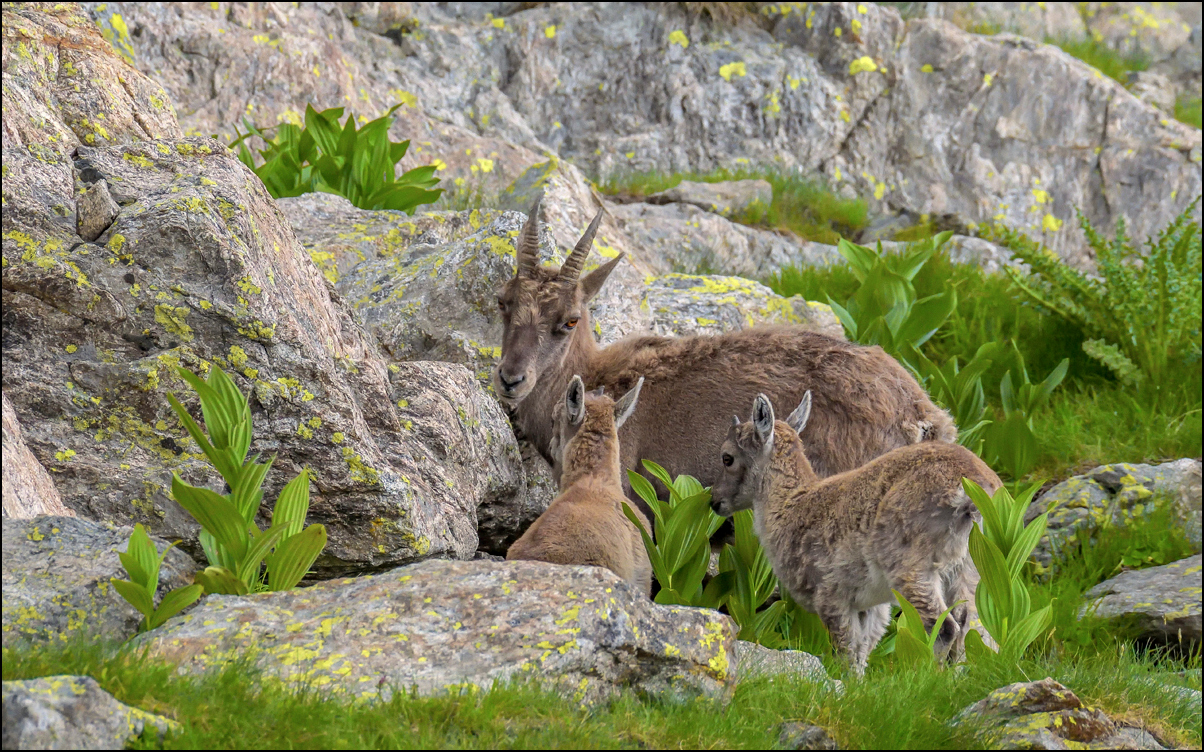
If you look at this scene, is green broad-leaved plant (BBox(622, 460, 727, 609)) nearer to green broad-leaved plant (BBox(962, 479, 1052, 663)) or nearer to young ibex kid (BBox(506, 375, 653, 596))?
young ibex kid (BBox(506, 375, 653, 596))

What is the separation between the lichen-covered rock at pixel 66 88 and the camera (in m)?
6.05

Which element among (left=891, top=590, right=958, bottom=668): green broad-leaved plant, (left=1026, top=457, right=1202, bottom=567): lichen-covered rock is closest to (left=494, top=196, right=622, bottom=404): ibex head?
(left=891, top=590, right=958, bottom=668): green broad-leaved plant

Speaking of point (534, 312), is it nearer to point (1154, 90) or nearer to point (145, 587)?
Result: point (145, 587)

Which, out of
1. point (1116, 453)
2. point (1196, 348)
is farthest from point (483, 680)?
point (1196, 348)

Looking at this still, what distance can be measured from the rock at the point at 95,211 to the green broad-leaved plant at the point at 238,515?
130cm

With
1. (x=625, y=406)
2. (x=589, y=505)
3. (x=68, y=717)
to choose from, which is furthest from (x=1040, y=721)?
(x=625, y=406)

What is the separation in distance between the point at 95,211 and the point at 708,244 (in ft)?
25.5

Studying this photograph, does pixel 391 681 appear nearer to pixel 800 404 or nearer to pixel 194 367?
pixel 194 367

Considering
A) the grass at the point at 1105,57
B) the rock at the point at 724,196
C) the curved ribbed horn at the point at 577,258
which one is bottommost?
the rock at the point at 724,196

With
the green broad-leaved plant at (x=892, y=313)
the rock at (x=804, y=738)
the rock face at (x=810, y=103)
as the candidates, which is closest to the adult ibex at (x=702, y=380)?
the green broad-leaved plant at (x=892, y=313)

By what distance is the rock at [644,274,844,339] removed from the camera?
9352mm

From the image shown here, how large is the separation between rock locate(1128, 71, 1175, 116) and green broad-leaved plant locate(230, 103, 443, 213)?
39.0ft

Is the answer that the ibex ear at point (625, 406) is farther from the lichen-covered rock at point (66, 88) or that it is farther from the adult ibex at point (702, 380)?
the lichen-covered rock at point (66, 88)

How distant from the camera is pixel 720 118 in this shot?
596 inches
